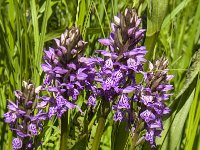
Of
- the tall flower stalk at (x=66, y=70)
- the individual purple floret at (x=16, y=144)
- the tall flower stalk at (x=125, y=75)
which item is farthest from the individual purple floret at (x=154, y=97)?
the individual purple floret at (x=16, y=144)

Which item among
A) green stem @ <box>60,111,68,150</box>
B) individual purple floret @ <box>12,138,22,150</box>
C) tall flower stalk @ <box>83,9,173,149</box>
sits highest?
tall flower stalk @ <box>83,9,173,149</box>

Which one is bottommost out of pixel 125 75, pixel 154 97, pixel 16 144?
pixel 16 144

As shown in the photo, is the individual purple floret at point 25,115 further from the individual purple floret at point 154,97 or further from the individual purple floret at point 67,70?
the individual purple floret at point 154,97

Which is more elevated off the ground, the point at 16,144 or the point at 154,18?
the point at 154,18

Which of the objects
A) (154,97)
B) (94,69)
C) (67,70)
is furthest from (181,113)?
(67,70)

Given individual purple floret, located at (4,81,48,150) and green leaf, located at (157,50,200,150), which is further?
green leaf, located at (157,50,200,150)

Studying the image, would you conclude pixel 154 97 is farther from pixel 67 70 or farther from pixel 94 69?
pixel 67 70

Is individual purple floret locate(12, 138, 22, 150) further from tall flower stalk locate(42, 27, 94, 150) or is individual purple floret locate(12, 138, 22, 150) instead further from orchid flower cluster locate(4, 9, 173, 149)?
tall flower stalk locate(42, 27, 94, 150)

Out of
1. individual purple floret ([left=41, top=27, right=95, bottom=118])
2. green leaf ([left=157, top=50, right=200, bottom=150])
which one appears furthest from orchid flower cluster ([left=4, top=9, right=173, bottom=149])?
green leaf ([left=157, top=50, right=200, bottom=150])

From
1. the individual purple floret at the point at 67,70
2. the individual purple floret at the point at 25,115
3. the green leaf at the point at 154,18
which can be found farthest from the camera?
the green leaf at the point at 154,18
